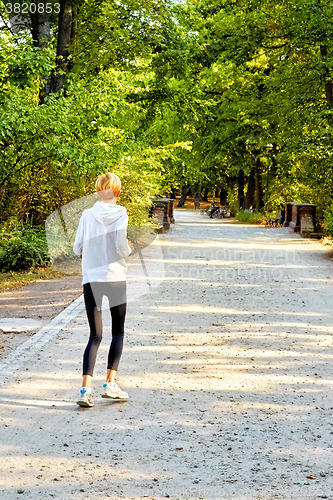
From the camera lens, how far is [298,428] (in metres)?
5.34

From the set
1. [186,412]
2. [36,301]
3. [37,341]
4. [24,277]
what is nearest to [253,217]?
[24,277]

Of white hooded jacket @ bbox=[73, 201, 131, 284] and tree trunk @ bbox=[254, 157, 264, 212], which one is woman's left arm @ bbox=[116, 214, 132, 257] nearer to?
white hooded jacket @ bbox=[73, 201, 131, 284]

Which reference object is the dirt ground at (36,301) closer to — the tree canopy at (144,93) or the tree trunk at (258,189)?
the tree canopy at (144,93)

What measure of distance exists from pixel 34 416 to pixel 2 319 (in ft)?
14.1

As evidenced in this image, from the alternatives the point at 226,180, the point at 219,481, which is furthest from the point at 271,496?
the point at 226,180

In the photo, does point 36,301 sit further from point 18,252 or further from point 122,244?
point 122,244

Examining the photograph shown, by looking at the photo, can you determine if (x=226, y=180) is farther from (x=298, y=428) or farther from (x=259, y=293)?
(x=298, y=428)

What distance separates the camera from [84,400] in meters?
5.77

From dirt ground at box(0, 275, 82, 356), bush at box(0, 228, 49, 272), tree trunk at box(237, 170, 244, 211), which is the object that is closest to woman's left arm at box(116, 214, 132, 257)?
dirt ground at box(0, 275, 82, 356)

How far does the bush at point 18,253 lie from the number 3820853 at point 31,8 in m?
5.86

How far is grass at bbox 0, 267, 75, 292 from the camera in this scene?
42.3 ft

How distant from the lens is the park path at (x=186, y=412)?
168 inches

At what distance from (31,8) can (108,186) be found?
1367 centimetres

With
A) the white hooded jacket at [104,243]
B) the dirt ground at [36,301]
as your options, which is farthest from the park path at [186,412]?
the white hooded jacket at [104,243]
